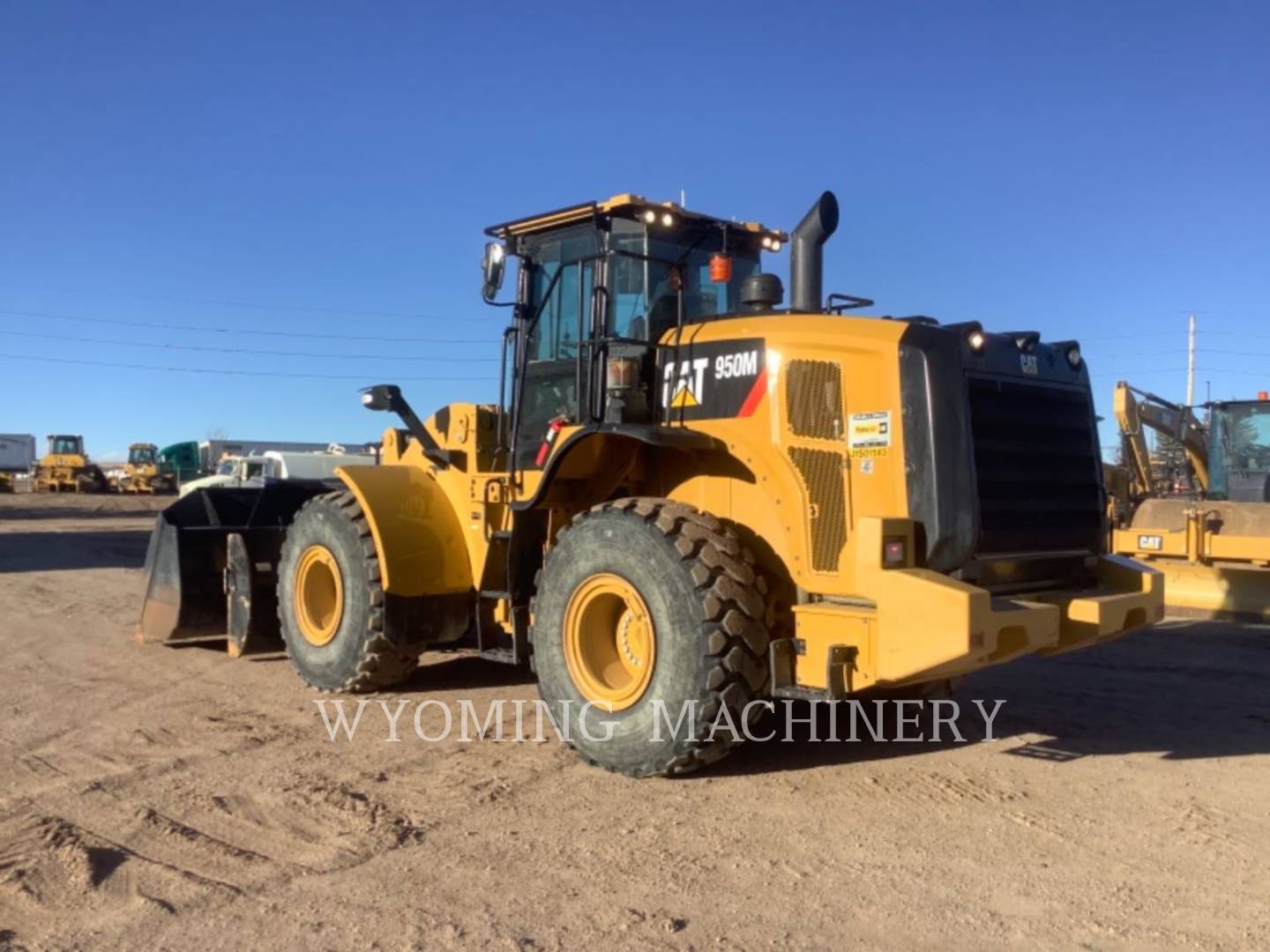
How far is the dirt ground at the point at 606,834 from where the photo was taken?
3832mm

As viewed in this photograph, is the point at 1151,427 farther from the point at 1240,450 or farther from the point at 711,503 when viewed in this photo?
the point at 711,503

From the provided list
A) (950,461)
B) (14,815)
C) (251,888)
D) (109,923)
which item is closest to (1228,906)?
(950,461)

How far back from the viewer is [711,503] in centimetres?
595

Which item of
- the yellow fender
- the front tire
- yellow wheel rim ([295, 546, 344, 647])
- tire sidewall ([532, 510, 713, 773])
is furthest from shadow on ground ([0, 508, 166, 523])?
the front tire

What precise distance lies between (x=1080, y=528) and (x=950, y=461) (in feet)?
4.23

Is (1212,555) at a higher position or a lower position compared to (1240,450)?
lower

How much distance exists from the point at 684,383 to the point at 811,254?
3.47 ft

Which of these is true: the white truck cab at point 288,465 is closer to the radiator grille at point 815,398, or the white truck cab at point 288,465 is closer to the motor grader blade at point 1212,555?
the motor grader blade at point 1212,555

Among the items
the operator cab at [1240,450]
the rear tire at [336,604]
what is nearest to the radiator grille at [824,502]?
the rear tire at [336,604]

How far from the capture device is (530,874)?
4.29 metres

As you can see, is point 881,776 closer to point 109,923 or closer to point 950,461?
point 950,461

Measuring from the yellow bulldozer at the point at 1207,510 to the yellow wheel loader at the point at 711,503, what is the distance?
677 centimetres

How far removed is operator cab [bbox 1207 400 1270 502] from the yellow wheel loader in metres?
9.85
